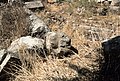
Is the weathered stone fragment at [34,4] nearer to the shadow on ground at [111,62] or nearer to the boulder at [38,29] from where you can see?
the boulder at [38,29]

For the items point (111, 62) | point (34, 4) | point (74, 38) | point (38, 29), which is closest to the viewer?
point (111, 62)

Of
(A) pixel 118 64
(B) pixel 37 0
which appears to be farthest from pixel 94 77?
(B) pixel 37 0

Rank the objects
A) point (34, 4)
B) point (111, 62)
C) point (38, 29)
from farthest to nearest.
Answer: point (34, 4) < point (38, 29) < point (111, 62)

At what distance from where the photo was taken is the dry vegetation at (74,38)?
14.0ft

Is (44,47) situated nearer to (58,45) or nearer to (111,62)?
(58,45)

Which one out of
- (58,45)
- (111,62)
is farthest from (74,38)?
(111,62)

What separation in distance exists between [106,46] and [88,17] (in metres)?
2.34

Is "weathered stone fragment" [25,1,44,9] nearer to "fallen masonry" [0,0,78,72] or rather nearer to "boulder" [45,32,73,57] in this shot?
"fallen masonry" [0,0,78,72]

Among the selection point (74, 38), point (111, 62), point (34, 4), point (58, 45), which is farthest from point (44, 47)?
point (34, 4)

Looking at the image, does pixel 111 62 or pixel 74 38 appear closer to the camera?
pixel 111 62

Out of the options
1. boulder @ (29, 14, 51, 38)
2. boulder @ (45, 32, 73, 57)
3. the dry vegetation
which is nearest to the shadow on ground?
the dry vegetation

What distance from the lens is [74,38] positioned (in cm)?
546

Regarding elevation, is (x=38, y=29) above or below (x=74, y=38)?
above

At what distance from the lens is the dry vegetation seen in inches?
168
